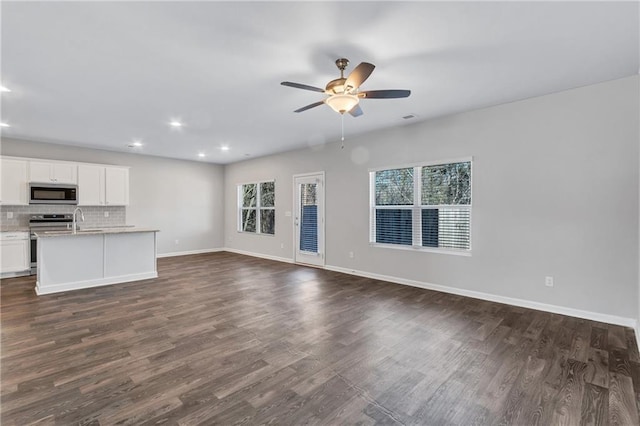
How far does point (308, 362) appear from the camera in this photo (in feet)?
8.21

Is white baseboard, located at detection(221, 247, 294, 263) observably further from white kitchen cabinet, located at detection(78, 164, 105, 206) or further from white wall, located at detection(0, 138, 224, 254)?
white kitchen cabinet, located at detection(78, 164, 105, 206)

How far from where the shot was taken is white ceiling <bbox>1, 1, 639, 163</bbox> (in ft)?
7.15

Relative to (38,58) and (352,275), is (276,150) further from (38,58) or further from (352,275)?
(38,58)

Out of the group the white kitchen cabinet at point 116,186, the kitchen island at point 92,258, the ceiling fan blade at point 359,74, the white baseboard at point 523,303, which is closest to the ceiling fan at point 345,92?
the ceiling fan blade at point 359,74

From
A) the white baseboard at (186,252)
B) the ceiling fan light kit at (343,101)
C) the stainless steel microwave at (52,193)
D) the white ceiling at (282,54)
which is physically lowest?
the white baseboard at (186,252)

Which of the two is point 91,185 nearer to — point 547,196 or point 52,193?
point 52,193

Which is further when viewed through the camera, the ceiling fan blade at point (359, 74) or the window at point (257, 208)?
the window at point (257, 208)

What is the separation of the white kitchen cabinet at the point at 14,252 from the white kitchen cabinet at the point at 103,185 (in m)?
1.16

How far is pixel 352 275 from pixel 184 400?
4106 millimetres

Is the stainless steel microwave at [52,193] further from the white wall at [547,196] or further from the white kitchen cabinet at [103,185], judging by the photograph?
the white wall at [547,196]

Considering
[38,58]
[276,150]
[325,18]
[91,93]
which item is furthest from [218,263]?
[325,18]

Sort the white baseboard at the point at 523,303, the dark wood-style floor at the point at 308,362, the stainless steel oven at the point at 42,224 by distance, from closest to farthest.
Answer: the dark wood-style floor at the point at 308,362 → the white baseboard at the point at 523,303 → the stainless steel oven at the point at 42,224

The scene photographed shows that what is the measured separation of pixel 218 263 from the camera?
23.1ft

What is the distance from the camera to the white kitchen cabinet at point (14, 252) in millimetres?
5441
